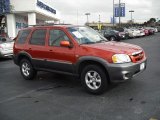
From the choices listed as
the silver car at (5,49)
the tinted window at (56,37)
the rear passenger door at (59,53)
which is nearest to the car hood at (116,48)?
the rear passenger door at (59,53)

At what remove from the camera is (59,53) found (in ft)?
24.9

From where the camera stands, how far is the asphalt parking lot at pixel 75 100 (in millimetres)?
5484

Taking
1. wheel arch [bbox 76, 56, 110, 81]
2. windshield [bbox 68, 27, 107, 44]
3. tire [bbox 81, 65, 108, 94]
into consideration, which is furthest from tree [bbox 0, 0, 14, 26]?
tire [bbox 81, 65, 108, 94]

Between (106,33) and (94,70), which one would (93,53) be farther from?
(106,33)

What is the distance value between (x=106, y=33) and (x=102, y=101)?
1026 inches

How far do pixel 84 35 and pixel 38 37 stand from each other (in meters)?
1.66

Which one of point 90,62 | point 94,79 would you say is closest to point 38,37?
point 90,62

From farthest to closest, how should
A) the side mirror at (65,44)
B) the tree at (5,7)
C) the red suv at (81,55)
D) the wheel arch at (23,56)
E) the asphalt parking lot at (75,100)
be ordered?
1. the tree at (5,7)
2. the wheel arch at (23,56)
3. the side mirror at (65,44)
4. the red suv at (81,55)
5. the asphalt parking lot at (75,100)

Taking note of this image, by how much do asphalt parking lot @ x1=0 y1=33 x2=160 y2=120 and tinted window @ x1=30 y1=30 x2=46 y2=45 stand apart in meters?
1.28

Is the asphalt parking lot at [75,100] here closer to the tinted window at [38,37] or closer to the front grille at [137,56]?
the front grille at [137,56]

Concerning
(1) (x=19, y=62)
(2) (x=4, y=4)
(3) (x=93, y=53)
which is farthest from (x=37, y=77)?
(2) (x=4, y=4)

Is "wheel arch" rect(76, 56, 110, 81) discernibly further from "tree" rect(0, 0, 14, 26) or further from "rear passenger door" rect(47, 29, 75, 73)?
"tree" rect(0, 0, 14, 26)

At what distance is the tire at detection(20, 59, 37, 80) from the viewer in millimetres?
8914

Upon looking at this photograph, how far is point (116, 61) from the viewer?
6480 millimetres
